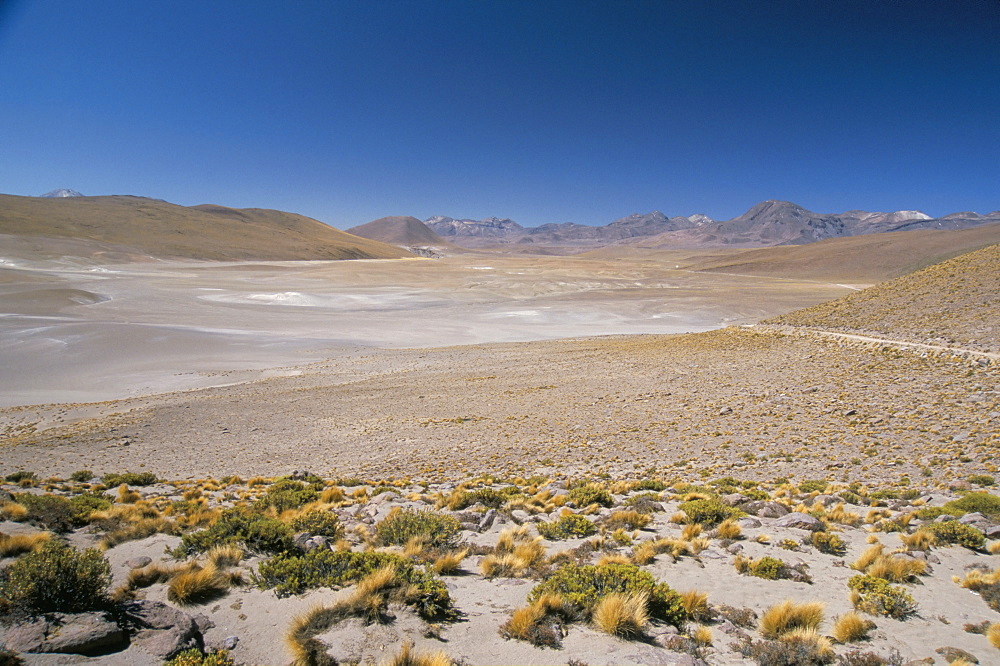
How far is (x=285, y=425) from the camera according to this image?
17.1 meters

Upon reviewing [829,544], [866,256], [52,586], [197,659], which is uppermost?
[866,256]

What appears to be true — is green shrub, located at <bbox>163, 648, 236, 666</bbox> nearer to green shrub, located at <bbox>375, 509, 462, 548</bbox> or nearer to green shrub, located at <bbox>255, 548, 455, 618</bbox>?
green shrub, located at <bbox>255, 548, 455, 618</bbox>

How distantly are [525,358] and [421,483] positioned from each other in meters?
17.7

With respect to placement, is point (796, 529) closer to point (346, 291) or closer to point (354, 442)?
point (354, 442)

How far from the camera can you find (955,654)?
4051 mm

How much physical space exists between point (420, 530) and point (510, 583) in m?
1.91

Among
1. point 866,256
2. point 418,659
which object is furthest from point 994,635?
point 866,256

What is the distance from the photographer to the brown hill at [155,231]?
373 ft

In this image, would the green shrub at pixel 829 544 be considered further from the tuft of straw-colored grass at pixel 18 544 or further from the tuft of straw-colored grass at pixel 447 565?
the tuft of straw-colored grass at pixel 18 544

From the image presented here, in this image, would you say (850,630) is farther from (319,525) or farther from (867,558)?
(319,525)

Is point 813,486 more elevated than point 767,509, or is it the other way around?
point 767,509

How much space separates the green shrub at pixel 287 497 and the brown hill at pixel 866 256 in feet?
367

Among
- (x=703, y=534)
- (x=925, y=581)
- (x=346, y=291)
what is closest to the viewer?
(x=925, y=581)

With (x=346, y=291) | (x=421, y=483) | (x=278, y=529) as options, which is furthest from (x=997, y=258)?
(x=346, y=291)
